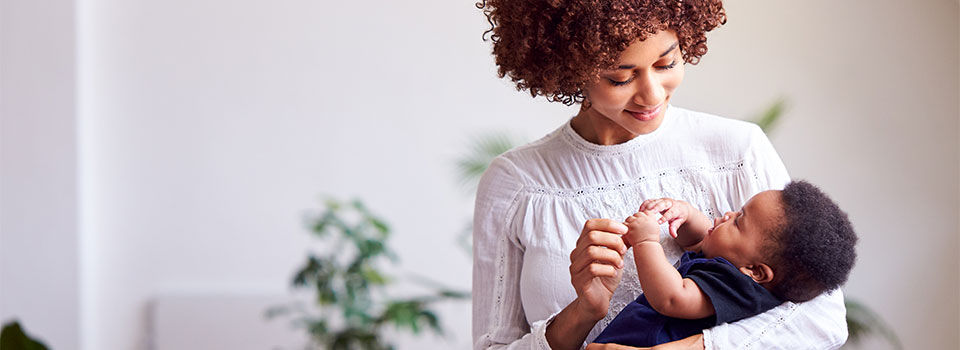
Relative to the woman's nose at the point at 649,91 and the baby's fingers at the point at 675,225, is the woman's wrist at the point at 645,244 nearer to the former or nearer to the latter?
the baby's fingers at the point at 675,225

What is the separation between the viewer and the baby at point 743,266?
1364 millimetres

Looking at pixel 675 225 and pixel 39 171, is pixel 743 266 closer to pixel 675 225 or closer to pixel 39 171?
pixel 675 225

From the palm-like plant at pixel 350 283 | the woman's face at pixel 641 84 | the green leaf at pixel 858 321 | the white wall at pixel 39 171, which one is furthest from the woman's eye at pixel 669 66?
the white wall at pixel 39 171

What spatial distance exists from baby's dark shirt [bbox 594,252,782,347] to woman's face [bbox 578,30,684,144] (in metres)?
0.24

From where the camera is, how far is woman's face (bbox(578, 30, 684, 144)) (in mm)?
1382

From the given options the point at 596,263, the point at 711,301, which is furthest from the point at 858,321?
the point at 596,263

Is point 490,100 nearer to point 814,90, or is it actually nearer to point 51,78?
point 814,90

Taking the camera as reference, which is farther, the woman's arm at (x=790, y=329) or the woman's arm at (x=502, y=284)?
the woman's arm at (x=502, y=284)

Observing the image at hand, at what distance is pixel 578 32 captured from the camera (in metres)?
1.39

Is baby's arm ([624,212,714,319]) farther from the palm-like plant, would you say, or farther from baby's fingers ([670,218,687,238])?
the palm-like plant

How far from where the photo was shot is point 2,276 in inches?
150

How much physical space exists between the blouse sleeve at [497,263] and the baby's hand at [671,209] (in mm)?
275

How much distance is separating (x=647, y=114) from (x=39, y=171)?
306 centimetres

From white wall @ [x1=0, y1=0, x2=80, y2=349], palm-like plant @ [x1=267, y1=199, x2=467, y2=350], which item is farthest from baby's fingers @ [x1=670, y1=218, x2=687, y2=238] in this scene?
white wall @ [x1=0, y1=0, x2=80, y2=349]
